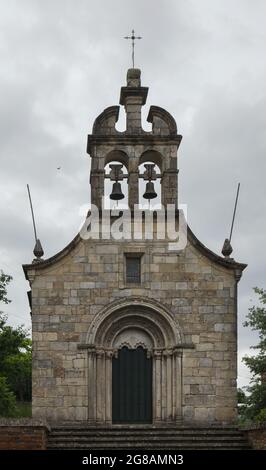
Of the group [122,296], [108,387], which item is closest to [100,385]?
[108,387]

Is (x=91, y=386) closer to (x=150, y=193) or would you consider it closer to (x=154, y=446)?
(x=154, y=446)

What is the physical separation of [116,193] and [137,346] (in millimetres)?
4179

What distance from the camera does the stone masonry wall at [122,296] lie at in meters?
29.1

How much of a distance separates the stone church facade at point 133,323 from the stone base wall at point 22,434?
223 inches

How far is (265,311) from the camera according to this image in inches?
1581

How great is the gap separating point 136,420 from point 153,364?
155cm

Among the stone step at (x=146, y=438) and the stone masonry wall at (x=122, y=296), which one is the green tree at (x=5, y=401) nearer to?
the stone masonry wall at (x=122, y=296)

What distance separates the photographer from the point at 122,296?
2972 cm

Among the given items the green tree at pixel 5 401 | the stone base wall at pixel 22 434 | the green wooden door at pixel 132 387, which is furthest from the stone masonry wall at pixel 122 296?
the green tree at pixel 5 401

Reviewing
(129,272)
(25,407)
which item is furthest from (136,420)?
(25,407)

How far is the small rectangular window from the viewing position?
1181 inches
